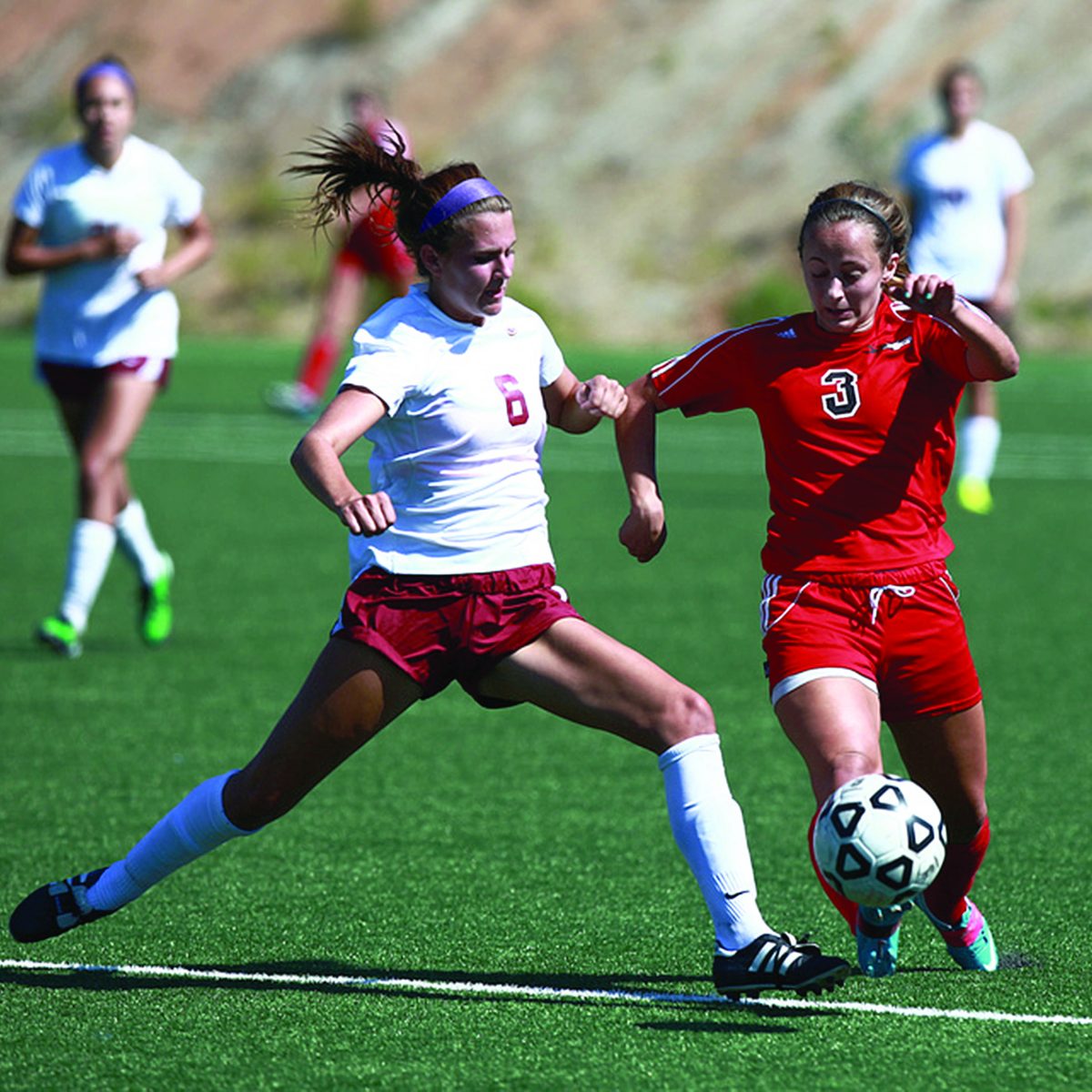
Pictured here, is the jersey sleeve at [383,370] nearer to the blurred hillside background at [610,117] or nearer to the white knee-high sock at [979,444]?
the white knee-high sock at [979,444]

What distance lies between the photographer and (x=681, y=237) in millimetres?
39875

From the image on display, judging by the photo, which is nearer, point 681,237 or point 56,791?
point 56,791

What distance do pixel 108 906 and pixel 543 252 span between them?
115 ft

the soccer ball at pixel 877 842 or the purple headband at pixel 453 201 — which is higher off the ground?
the purple headband at pixel 453 201

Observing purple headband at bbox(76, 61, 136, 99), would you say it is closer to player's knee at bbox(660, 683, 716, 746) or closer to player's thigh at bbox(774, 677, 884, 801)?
player's knee at bbox(660, 683, 716, 746)

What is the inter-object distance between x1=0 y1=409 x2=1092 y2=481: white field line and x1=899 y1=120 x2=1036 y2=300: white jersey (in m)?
2.66

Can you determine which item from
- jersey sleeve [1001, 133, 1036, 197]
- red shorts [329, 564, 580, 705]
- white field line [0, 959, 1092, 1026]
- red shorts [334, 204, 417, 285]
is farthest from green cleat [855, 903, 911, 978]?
red shorts [334, 204, 417, 285]

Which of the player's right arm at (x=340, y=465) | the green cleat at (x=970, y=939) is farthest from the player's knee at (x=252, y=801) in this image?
the green cleat at (x=970, y=939)

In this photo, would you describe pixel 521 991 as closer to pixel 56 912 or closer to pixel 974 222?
pixel 56 912

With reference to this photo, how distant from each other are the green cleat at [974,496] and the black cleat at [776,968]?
980 centimetres

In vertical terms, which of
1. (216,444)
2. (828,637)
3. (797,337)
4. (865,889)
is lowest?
(865,889)

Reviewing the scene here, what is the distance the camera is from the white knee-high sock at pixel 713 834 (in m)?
4.61

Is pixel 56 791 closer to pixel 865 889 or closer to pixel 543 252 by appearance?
pixel 865 889

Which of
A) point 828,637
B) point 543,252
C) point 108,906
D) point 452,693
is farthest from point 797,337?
point 543,252
